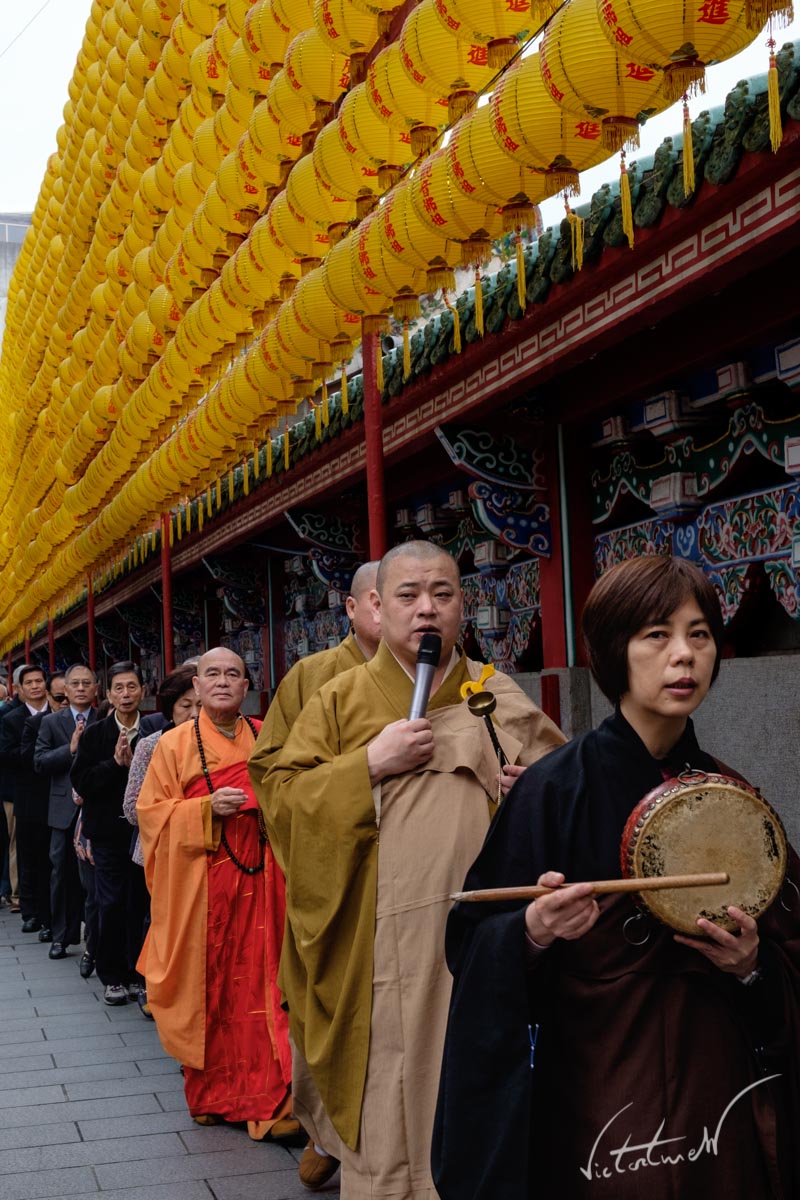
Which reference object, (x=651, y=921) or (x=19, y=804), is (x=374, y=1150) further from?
(x=19, y=804)

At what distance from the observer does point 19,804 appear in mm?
10617

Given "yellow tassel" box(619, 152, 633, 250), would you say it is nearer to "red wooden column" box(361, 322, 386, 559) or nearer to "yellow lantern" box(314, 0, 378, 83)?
"yellow lantern" box(314, 0, 378, 83)

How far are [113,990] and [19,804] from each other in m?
3.34

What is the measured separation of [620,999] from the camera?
2162 millimetres

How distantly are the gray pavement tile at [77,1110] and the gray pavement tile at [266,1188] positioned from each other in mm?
964

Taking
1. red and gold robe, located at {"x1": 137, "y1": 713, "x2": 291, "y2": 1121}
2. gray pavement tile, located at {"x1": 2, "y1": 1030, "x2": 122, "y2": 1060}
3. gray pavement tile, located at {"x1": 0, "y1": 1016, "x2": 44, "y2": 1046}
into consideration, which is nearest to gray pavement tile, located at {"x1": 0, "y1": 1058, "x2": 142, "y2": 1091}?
gray pavement tile, located at {"x1": 2, "y1": 1030, "x2": 122, "y2": 1060}

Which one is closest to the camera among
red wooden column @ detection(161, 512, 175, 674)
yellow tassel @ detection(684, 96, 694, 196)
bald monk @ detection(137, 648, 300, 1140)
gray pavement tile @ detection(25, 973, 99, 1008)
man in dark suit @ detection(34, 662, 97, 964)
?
yellow tassel @ detection(684, 96, 694, 196)

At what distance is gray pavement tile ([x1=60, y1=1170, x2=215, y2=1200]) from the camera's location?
4398 millimetres

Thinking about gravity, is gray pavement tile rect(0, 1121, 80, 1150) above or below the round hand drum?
below

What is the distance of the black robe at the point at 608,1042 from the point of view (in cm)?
211

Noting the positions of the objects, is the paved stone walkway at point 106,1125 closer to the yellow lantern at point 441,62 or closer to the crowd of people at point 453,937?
the crowd of people at point 453,937

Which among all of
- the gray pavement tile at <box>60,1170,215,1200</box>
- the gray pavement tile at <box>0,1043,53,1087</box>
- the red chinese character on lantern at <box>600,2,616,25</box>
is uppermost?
the red chinese character on lantern at <box>600,2,616,25</box>

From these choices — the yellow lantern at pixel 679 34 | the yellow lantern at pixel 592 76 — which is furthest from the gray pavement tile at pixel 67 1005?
the yellow lantern at pixel 679 34

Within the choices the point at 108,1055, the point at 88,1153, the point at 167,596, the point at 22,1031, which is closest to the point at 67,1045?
the point at 108,1055
